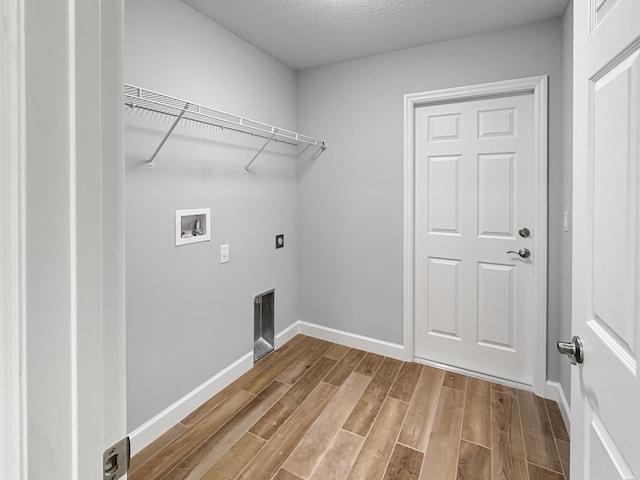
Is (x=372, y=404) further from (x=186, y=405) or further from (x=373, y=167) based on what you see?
(x=373, y=167)

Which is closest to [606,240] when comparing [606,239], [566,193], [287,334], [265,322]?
[606,239]

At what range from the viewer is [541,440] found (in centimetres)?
179

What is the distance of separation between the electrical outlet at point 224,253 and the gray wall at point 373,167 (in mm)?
963

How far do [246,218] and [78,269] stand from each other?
6.74ft

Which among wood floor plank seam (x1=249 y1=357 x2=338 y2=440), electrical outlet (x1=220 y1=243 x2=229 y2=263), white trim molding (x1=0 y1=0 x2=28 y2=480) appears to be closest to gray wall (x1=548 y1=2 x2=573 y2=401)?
wood floor plank seam (x1=249 y1=357 x2=338 y2=440)

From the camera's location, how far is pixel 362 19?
2123mm

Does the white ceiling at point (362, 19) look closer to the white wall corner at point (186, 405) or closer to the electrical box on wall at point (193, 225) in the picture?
the electrical box on wall at point (193, 225)

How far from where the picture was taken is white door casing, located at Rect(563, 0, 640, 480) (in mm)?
606

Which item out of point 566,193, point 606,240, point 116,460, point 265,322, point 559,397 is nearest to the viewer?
point 116,460

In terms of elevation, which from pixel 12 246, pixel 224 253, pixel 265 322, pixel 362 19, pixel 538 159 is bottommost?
pixel 265 322

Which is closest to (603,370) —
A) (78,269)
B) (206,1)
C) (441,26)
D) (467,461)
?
(78,269)

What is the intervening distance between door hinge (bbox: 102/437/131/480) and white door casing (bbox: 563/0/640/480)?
856mm

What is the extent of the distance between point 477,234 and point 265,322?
1.87 m

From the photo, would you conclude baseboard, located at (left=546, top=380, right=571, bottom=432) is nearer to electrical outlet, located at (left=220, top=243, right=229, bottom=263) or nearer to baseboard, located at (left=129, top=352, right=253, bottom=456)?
baseboard, located at (left=129, top=352, right=253, bottom=456)
